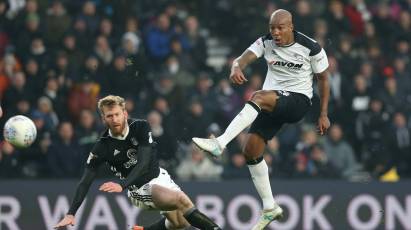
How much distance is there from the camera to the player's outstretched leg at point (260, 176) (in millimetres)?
12617

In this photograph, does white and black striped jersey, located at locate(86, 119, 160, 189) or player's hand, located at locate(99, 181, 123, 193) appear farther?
white and black striped jersey, located at locate(86, 119, 160, 189)

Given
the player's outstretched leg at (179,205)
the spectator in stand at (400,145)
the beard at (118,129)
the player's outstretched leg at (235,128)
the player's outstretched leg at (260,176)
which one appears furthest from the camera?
the spectator in stand at (400,145)

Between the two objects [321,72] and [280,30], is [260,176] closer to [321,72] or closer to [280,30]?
[321,72]

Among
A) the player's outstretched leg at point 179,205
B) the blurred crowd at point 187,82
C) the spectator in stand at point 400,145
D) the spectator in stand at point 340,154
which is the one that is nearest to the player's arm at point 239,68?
the player's outstretched leg at point 179,205

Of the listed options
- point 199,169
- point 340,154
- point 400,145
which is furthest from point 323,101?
point 400,145

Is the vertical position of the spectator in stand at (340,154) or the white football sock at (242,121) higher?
the white football sock at (242,121)

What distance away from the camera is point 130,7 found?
18.8m

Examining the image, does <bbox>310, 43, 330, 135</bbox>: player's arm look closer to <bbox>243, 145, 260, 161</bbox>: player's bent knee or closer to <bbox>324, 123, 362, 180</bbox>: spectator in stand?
<bbox>243, 145, 260, 161</bbox>: player's bent knee

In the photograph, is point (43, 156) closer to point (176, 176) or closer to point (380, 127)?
point (176, 176)

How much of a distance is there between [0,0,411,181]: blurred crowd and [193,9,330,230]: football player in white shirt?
374 centimetres

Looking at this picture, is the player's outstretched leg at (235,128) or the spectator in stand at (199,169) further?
the spectator in stand at (199,169)

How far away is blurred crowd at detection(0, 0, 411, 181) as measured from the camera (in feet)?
54.7

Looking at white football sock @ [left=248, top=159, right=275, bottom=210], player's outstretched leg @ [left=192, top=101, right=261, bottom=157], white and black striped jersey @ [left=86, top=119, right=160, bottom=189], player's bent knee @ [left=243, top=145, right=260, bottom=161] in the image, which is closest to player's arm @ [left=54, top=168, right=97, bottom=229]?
white and black striped jersey @ [left=86, top=119, right=160, bottom=189]

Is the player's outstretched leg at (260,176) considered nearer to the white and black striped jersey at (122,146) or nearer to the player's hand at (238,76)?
the player's hand at (238,76)
